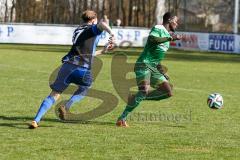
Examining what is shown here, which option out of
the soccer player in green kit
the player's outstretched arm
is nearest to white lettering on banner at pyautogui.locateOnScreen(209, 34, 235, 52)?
the soccer player in green kit

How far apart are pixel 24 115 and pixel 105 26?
3.23 m

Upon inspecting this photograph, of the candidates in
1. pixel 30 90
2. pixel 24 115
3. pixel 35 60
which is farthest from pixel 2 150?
pixel 35 60

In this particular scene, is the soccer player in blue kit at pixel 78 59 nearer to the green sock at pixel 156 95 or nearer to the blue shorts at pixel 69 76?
the blue shorts at pixel 69 76

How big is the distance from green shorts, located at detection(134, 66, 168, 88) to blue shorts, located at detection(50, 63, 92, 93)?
892 mm

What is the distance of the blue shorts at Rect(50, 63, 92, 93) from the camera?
11.9 meters

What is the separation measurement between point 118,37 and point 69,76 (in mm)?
36671

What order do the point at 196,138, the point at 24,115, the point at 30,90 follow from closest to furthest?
the point at 196,138 < the point at 24,115 < the point at 30,90

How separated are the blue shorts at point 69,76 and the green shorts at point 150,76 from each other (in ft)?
2.93

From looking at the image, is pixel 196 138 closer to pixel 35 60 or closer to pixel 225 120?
Result: pixel 225 120

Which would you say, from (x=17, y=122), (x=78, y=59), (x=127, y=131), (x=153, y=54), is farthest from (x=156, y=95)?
(x=17, y=122)

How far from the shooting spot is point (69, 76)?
1202cm

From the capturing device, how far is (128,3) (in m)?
62.2

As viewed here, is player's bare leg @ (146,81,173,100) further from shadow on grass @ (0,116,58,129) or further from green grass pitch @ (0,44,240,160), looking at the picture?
shadow on grass @ (0,116,58,129)

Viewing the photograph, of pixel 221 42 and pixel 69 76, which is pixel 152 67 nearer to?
pixel 69 76
